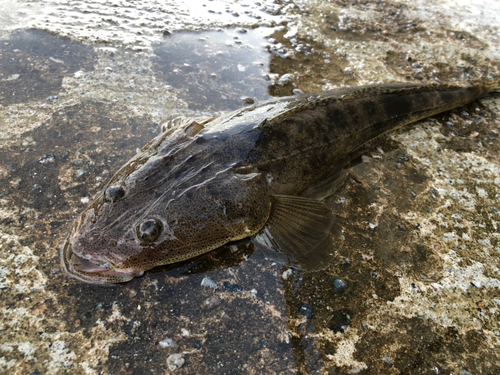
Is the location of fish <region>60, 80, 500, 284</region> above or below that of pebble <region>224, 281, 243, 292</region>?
above

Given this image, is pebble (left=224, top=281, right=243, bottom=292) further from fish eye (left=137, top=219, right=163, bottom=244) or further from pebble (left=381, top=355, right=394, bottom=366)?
pebble (left=381, top=355, right=394, bottom=366)

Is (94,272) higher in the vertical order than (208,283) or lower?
higher

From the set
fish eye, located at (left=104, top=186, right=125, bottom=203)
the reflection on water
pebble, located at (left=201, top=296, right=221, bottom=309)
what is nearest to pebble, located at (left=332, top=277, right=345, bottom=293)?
pebble, located at (left=201, top=296, right=221, bottom=309)

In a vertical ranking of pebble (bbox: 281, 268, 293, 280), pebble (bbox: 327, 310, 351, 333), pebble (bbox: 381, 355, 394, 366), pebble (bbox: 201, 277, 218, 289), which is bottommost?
pebble (bbox: 381, 355, 394, 366)

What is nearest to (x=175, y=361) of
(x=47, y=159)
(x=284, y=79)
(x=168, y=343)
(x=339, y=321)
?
(x=168, y=343)

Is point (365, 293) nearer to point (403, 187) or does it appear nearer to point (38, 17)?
point (403, 187)

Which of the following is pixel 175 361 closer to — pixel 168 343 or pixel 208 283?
pixel 168 343
